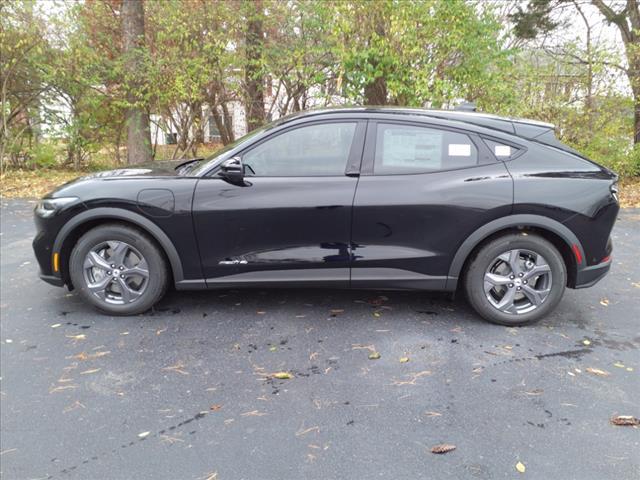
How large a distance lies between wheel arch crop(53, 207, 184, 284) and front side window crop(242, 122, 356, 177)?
838 mm

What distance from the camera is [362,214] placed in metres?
3.58

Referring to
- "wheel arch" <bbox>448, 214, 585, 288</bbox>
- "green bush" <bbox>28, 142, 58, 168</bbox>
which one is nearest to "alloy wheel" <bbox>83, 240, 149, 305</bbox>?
"wheel arch" <bbox>448, 214, 585, 288</bbox>

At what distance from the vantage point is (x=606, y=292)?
14.7 ft

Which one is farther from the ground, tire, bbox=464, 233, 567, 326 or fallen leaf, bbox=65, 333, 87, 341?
tire, bbox=464, 233, 567, 326

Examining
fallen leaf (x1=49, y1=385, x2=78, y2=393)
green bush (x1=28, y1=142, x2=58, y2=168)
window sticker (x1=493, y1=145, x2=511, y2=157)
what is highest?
green bush (x1=28, y1=142, x2=58, y2=168)

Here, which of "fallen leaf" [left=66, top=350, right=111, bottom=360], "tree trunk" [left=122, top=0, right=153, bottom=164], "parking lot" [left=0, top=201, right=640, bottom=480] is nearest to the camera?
"parking lot" [left=0, top=201, right=640, bottom=480]

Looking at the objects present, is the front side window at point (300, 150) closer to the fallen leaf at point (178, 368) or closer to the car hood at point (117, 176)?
the car hood at point (117, 176)

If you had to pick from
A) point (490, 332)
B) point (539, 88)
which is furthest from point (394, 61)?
point (490, 332)

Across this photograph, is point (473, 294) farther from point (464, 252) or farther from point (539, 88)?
point (539, 88)

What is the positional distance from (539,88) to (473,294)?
775 cm

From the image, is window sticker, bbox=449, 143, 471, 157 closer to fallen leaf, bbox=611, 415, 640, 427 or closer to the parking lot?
the parking lot

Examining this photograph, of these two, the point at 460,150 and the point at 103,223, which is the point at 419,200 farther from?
the point at 103,223

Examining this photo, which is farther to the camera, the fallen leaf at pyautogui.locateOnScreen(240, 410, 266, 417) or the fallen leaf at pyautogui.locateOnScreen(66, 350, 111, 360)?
the fallen leaf at pyautogui.locateOnScreen(66, 350, 111, 360)

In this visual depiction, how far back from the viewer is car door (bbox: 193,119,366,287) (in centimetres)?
360
